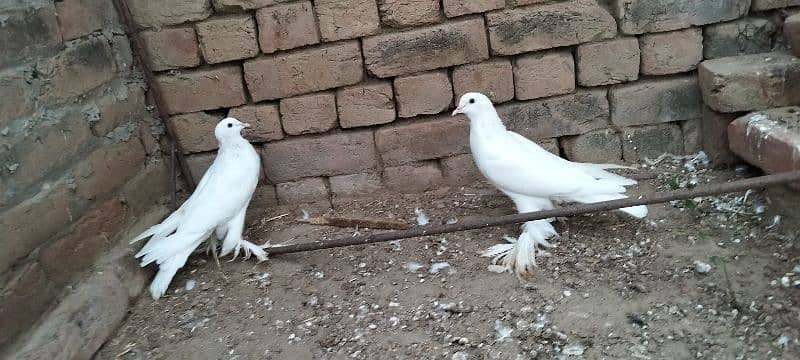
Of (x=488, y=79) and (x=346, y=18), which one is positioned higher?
(x=346, y=18)

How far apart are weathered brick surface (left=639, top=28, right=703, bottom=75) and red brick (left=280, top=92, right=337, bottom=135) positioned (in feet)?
6.54

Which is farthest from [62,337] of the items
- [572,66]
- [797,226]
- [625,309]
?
[797,226]

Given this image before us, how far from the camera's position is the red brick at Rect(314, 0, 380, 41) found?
12.3ft

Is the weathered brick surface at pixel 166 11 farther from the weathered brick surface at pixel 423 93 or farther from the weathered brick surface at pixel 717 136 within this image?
the weathered brick surface at pixel 717 136

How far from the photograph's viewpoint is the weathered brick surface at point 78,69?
3.19m

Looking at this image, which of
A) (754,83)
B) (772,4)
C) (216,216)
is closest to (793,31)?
(772,4)

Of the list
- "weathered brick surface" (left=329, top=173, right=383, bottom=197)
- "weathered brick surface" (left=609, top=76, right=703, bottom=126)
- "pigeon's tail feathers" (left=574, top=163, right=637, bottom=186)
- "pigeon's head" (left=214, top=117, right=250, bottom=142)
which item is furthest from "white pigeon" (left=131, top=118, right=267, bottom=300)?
"weathered brick surface" (left=609, top=76, right=703, bottom=126)

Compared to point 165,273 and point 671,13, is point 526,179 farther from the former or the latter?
point 165,273

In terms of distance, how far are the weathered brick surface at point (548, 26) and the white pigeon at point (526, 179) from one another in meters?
0.52

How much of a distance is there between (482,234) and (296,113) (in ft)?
4.65

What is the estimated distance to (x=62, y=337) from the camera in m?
2.84

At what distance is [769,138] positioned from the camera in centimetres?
332

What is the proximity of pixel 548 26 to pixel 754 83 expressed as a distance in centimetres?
122

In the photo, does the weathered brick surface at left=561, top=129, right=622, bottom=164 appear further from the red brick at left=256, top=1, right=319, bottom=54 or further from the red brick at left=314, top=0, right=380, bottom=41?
the red brick at left=256, top=1, right=319, bottom=54
